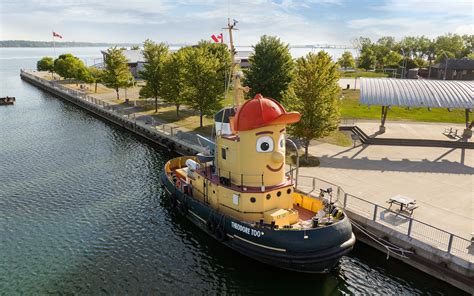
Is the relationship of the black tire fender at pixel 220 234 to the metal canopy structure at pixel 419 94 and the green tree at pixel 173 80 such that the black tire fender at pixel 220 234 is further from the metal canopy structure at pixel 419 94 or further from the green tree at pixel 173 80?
the green tree at pixel 173 80

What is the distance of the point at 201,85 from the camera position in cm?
3794

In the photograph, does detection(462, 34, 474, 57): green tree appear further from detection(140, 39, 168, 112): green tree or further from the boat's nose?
the boat's nose

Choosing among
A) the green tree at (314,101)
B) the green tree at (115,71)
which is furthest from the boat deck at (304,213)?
the green tree at (115,71)

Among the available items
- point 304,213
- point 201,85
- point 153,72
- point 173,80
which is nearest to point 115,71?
point 153,72

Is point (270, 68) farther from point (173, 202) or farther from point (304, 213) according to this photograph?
point (304, 213)

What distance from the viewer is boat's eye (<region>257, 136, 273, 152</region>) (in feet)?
54.4

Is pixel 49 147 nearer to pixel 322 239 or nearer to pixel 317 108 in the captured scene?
pixel 317 108

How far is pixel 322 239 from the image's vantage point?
15.1 metres

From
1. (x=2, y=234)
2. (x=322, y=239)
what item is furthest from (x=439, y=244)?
(x=2, y=234)

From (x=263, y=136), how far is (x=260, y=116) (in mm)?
1066

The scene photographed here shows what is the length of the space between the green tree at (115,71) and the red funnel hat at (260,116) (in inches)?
1742

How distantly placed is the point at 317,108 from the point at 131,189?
16.0 metres

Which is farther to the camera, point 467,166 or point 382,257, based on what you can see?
point 467,166

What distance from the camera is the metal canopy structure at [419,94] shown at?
32.4 m
